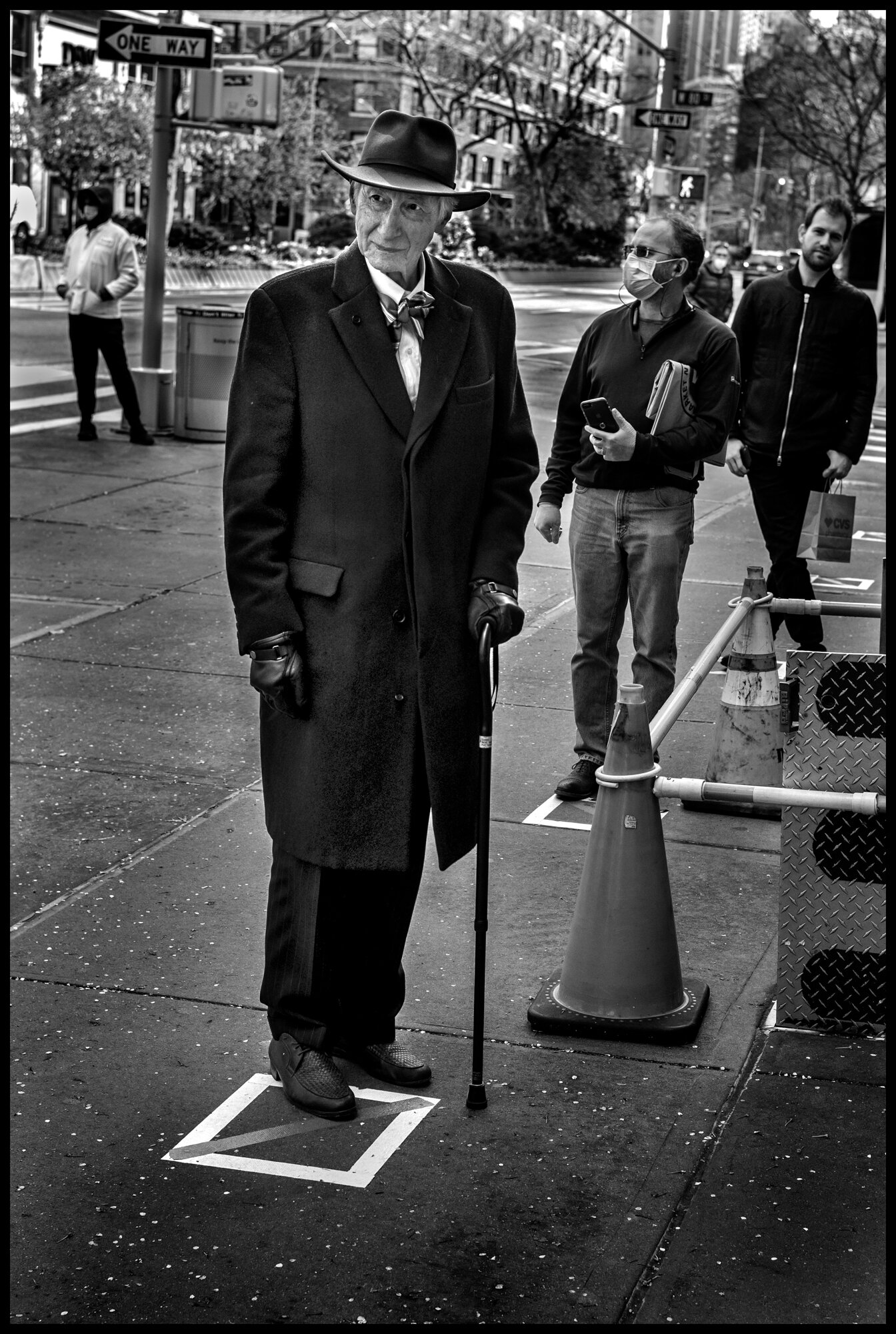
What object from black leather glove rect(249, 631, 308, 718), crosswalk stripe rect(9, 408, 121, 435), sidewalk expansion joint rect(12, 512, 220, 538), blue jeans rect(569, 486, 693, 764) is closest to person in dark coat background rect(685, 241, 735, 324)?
crosswalk stripe rect(9, 408, 121, 435)

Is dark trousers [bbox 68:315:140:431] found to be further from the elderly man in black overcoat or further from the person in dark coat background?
the person in dark coat background

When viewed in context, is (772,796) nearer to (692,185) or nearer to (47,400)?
(47,400)

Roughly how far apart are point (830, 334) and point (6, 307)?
6026 millimetres

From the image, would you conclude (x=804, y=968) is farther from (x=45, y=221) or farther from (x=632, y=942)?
(x=45, y=221)

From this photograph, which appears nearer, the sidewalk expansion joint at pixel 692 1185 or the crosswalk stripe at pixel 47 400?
the sidewalk expansion joint at pixel 692 1185

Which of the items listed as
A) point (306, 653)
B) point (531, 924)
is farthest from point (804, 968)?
point (306, 653)

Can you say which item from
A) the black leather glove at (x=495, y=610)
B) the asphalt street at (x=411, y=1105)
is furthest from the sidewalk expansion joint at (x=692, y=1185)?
the black leather glove at (x=495, y=610)

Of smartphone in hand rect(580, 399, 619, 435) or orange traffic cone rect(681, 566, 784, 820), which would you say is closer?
smartphone in hand rect(580, 399, 619, 435)

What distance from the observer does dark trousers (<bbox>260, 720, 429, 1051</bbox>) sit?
387 centimetres

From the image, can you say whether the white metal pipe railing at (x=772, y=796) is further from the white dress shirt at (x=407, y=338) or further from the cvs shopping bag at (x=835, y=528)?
the cvs shopping bag at (x=835, y=528)

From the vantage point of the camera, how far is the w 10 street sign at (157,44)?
45.3ft

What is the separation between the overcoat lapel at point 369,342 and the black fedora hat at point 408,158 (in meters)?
0.20

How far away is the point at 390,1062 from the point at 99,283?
10.8m

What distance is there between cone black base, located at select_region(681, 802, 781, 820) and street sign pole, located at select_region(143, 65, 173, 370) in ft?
32.1
